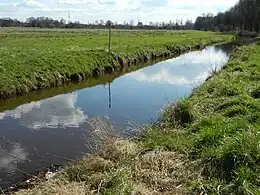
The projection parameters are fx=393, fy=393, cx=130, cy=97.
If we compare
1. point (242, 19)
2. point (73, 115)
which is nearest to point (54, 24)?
point (242, 19)

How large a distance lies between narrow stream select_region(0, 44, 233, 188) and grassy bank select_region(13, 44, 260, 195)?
4.93 ft

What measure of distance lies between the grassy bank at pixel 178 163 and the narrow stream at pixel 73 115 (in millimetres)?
1503

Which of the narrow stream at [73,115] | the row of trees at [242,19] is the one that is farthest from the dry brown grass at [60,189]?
the row of trees at [242,19]

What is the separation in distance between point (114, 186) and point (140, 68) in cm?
2505

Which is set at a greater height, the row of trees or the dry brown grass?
the row of trees

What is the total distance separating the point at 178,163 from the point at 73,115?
8370mm

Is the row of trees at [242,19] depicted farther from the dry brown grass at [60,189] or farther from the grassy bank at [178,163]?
the dry brown grass at [60,189]

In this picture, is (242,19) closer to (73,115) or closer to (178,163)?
(73,115)

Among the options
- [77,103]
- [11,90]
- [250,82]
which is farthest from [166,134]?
[11,90]

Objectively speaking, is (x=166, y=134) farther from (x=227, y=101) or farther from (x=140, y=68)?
(x=140, y=68)

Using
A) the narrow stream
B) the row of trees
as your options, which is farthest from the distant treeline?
the narrow stream

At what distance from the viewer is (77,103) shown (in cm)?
1808

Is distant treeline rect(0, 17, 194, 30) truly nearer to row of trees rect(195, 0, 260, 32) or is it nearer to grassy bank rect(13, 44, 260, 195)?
row of trees rect(195, 0, 260, 32)

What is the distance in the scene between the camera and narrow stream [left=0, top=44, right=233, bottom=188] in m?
10.4
